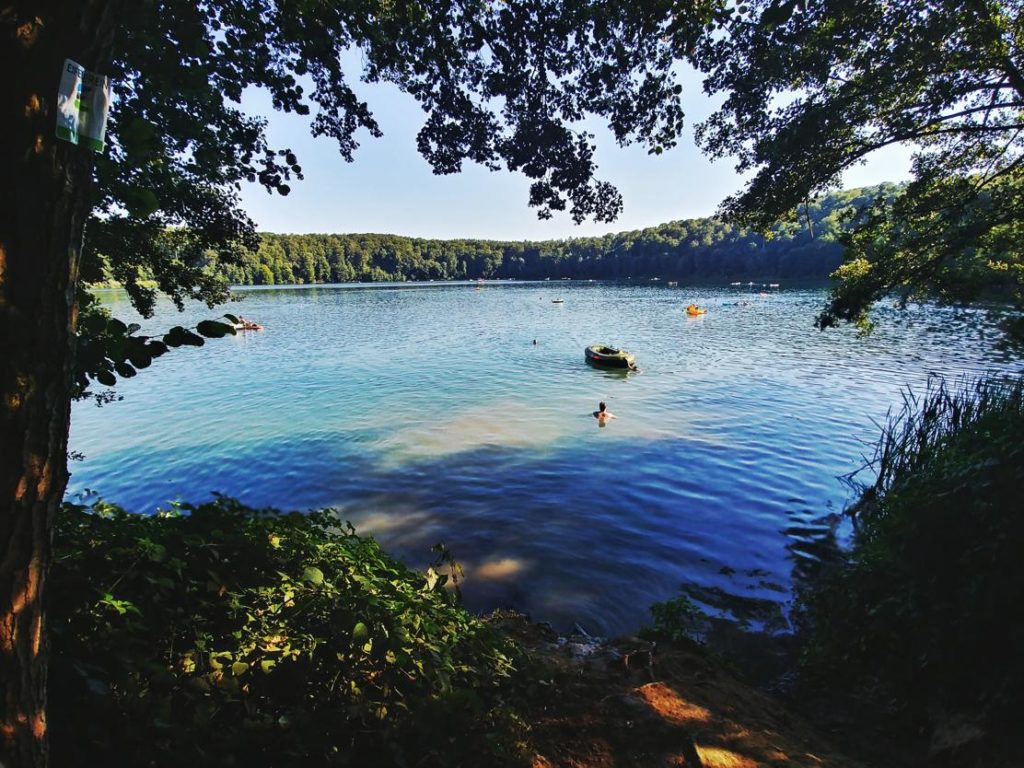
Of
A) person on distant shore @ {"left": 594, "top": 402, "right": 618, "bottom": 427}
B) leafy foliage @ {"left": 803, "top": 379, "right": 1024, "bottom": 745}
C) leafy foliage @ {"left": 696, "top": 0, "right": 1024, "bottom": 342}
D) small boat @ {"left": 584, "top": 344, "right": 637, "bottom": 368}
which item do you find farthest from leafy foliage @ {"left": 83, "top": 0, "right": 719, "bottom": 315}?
small boat @ {"left": 584, "top": 344, "right": 637, "bottom": 368}

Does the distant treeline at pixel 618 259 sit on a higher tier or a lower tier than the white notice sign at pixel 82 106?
higher

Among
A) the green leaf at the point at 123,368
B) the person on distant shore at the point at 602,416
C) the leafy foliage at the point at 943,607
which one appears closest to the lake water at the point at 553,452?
the person on distant shore at the point at 602,416

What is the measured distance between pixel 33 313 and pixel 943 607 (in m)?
6.23

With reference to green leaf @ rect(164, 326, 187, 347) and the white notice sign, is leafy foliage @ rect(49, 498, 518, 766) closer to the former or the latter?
green leaf @ rect(164, 326, 187, 347)

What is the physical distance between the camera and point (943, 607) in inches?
163

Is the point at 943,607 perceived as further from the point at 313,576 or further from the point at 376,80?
the point at 376,80

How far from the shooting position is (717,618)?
23.9 ft

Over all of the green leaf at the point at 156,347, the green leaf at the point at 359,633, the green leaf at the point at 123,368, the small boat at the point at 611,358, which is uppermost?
the green leaf at the point at 156,347

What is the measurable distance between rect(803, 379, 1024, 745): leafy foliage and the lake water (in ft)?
7.05

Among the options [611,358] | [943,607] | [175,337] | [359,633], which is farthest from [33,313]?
[611,358]

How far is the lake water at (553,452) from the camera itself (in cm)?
907

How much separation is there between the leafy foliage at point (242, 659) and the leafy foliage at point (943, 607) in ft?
12.3

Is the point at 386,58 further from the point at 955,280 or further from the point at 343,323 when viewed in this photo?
the point at 343,323

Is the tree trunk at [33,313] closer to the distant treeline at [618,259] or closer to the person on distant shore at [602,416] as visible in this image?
the person on distant shore at [602,416]
